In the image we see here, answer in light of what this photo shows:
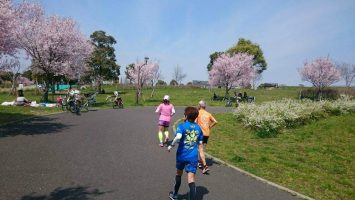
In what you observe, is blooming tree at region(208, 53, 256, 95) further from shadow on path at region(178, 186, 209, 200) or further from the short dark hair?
the short dark hair

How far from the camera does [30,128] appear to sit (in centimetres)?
1502

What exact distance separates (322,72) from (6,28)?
161ft

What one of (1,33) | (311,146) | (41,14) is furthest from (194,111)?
(41,14)

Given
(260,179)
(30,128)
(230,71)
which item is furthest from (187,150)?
(230,71)

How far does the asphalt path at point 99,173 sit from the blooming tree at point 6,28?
553cm

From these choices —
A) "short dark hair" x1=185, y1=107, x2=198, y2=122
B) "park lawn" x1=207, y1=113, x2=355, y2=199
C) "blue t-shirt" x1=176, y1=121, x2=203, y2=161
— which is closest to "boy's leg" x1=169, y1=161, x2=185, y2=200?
"blue t-shirt" x1=176, y1=121, x2=203, y2=161

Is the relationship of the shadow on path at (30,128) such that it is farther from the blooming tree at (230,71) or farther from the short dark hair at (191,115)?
the blooming tree at (230,71)

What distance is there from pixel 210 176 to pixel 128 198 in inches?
106

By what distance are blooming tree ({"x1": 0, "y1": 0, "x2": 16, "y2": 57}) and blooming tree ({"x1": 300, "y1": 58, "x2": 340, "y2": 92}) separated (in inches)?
1865

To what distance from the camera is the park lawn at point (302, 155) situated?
814 centimetres

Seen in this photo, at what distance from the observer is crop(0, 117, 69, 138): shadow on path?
13656 millimetres

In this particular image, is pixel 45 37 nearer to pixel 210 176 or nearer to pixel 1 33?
pixel 1 33

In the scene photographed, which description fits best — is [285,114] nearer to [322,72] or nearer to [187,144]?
[187,144]

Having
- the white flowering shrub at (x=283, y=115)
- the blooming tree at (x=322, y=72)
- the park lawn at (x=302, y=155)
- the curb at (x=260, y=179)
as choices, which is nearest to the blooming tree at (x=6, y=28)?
the park lawn at (x=302, y=155)
